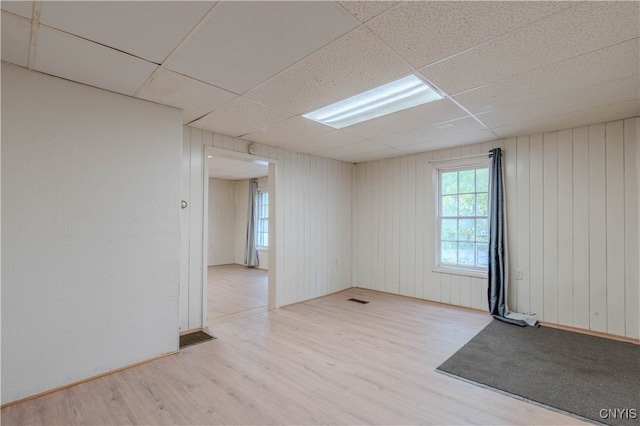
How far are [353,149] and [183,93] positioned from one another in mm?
2619

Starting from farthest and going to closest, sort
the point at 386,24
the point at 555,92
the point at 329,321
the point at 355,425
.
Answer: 1. the point at 329,321
2. the point at 555,92
3. the point at 355,425
4. the point at 386,24

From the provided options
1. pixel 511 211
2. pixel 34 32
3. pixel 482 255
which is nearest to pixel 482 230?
pixel 482 255

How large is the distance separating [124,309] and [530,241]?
4.53 metres

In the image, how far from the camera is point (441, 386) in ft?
7.66

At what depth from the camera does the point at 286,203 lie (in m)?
4.60

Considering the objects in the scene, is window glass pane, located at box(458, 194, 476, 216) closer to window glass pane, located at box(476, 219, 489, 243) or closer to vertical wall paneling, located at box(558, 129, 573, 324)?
window glass pane, located at box(476, 219, 489, 243)

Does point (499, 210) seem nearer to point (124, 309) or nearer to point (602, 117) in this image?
point (602, 117)

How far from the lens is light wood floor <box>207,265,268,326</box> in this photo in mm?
4168

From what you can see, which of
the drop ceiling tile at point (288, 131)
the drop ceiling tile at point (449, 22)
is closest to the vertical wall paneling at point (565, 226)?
the drop ceiling tile at point (449, 22)

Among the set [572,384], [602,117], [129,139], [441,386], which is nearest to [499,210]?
[602,117]

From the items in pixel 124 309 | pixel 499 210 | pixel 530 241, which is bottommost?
pixel 124 309

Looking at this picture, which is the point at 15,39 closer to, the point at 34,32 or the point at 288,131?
the point at 34,32

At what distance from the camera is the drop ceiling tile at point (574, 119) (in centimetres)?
292

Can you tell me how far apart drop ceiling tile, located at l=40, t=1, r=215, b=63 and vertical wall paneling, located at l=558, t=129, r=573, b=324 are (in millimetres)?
4042
